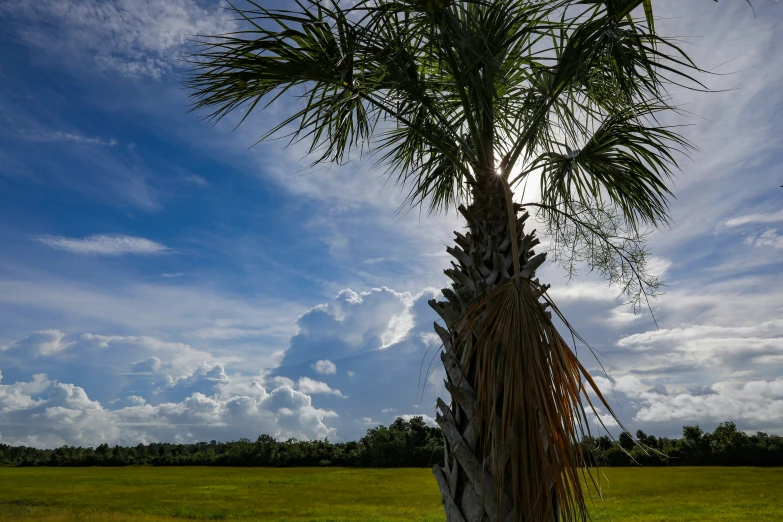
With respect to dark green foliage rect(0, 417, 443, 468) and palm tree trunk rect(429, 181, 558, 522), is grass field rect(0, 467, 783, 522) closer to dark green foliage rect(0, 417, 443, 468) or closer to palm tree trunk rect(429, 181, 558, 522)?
dark green foliage rect(0, 417, 443, 468)

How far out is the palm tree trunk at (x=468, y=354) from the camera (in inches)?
146

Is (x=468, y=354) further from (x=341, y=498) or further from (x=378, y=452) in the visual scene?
(x=378, y=452)

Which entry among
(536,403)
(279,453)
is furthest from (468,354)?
(279,453)

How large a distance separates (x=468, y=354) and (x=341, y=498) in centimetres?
1866

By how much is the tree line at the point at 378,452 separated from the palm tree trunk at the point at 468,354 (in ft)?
44.7

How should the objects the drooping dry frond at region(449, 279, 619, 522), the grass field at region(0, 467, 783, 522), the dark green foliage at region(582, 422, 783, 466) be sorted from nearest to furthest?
the drooping dry frond at region(449, 279, 619, 522) → the grass field at region(0, 467, 783, 522) → the dark green foliage at region(582, 422, 783, 466)

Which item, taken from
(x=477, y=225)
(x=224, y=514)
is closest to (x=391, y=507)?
(x=224, y=514)

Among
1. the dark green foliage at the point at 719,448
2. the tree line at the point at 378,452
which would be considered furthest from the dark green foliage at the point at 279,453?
the dark green foliage at the point at 719,448

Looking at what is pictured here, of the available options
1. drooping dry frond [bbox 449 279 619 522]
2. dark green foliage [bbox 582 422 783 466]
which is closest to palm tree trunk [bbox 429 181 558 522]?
drooping dry frond [bbox 449 279 619 522]

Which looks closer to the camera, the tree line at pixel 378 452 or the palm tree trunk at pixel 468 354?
the palm tree trunk at pixel 468 354

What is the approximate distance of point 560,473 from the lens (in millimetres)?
2949

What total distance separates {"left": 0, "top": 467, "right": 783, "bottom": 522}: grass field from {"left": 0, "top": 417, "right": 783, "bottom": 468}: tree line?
170cm

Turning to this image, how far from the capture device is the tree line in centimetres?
2655

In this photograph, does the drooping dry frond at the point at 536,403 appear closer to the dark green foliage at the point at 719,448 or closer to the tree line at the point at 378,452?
the tree line at the point at 378,452
